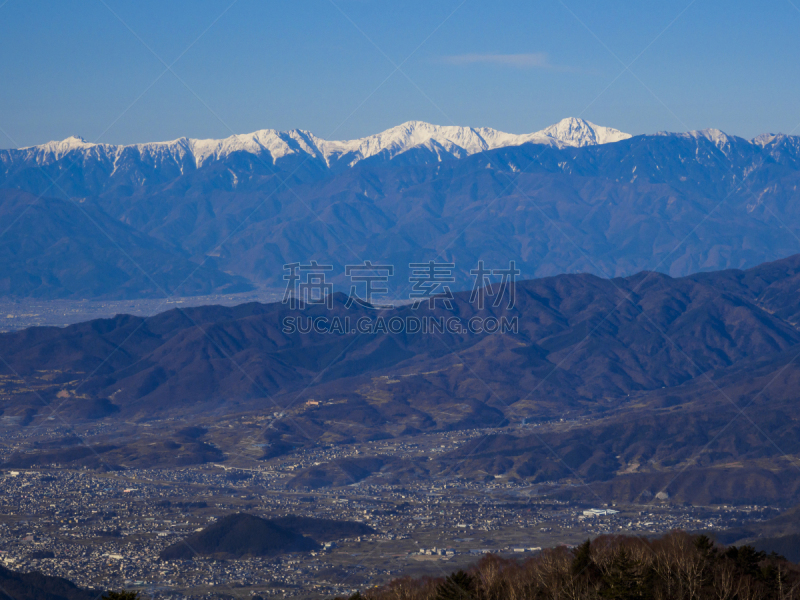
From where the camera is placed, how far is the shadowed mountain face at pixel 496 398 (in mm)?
124250

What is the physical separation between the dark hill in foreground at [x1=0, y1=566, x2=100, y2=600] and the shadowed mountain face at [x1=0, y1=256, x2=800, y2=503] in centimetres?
5055

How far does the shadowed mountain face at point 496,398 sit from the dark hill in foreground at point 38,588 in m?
50.5

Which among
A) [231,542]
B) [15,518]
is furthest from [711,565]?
[15,518]

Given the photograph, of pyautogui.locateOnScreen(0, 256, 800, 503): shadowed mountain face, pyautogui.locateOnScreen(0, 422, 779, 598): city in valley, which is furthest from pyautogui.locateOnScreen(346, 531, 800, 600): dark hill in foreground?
pyautogui.locateOnScreen(0, 256, 800, 503): shadowed mountain face

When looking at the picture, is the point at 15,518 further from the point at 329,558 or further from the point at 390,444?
the point at 390,444

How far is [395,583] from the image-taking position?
52.7 meters

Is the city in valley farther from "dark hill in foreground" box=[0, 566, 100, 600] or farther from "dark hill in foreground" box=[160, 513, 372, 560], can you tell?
"dark hill in foreground" box=[0, 566, 100, 600]

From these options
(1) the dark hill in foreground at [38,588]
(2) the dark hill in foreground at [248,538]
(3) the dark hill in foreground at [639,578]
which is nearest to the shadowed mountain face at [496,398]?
(2) the dark hill in foreground at [248,538]

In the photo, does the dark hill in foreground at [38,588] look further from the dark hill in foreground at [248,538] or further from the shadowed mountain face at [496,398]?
the shadowed mountain face at [496,398]

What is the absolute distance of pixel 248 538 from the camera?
90.9 m

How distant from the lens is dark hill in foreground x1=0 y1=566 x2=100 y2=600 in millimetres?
67938

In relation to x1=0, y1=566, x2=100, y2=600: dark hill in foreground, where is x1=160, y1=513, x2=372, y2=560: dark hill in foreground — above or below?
above

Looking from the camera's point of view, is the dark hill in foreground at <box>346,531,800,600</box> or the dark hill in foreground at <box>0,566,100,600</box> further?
the dark hill in foreground at <box>0,566,100,600</box>

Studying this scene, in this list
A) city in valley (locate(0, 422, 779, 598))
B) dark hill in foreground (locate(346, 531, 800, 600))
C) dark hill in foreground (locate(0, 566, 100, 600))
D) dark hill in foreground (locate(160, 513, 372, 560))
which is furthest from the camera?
dark hill in foreground (locate(160, 513, 372, 560))
